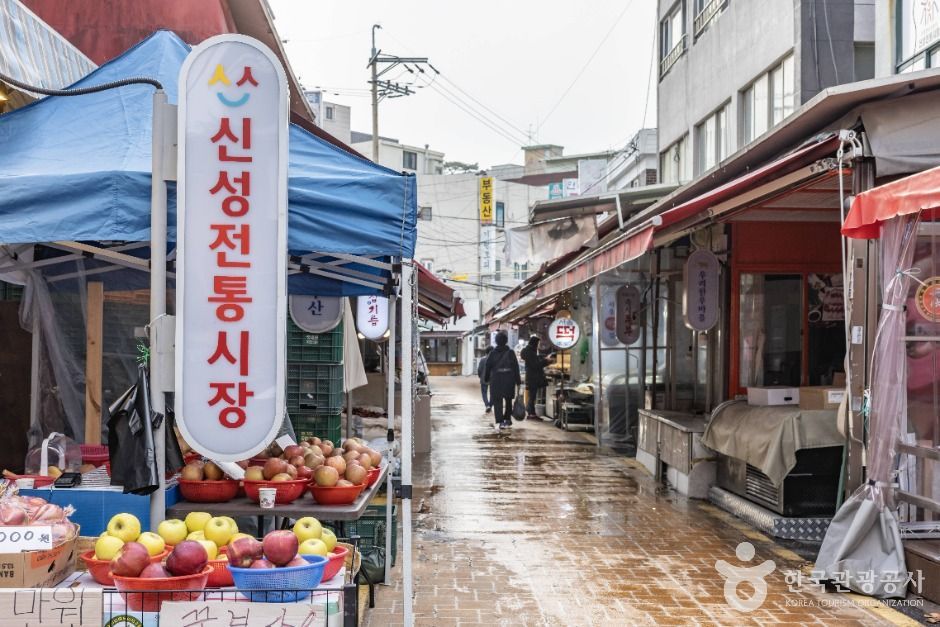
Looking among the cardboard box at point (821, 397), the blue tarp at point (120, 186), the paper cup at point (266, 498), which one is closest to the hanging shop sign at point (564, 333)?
the cardboard box at point (821, 397)

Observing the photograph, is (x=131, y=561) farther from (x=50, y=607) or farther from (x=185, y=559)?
(x=50, y=607)

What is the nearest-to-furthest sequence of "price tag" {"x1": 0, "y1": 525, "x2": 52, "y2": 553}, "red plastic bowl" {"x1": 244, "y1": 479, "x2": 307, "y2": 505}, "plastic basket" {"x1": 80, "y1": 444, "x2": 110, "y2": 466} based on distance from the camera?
1. "price tag" {"x1": 0, "y1": 525, "x2": 52, "y2": 553}
2. "red plastic bowl" {"x1": 244, "y1": 479, "x2": 307, "y2": 505}
3. "plastic basket" {"x1": 80, "y1": 444, "x2": 110, "y2": 466}

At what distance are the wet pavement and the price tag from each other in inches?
116

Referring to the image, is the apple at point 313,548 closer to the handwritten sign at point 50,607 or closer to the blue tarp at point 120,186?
the handwritten sign at point 50,607

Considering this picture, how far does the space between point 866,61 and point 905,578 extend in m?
10.9

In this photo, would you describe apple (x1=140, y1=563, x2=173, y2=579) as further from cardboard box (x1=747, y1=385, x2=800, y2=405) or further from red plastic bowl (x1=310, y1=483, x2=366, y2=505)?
cardboard box (x1=747, y1=385, x2=800, y2=405)

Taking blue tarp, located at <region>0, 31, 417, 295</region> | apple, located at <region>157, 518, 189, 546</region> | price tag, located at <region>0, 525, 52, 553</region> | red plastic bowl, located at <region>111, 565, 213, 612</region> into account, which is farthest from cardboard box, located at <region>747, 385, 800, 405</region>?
price tag, located at <region>0, 525, 52, 553</region>

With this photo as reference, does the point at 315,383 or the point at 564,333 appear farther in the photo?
the point at 564,333

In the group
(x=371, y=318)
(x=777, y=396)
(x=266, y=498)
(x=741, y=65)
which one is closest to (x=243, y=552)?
(x=266, y=498)

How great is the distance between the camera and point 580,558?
320 inches

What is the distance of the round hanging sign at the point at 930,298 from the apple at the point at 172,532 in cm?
585

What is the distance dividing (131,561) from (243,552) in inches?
16.9

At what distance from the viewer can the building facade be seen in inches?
568

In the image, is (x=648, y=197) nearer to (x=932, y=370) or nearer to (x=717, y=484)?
(x=717, y=484)
